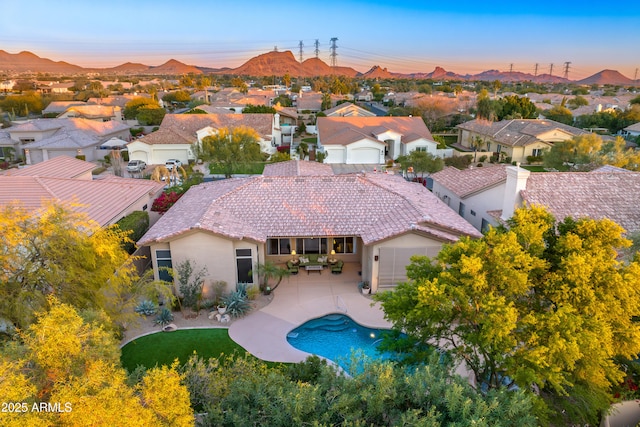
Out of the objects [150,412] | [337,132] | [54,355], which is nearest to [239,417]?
[150,412]

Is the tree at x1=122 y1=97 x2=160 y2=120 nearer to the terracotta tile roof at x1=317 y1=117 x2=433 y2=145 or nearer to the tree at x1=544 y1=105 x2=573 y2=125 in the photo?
the terracotta tile roof at x1=317 y1=117 x2=433 y2=145

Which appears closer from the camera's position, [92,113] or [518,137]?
[518,137]

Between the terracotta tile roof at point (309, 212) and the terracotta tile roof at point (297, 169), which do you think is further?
the terracotta tile roof at point (297, 169)

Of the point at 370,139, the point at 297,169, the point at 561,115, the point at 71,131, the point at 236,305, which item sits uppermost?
the point at 561,115

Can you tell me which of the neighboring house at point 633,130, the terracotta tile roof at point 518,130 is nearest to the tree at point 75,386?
A: the terracotta tile roof at point 518,130

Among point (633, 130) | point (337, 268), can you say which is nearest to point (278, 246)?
point (337, 268)

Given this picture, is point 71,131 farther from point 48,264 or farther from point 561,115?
point 561,115

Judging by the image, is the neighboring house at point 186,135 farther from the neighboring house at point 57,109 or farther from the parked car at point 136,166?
the neighboring house at point 57,109
